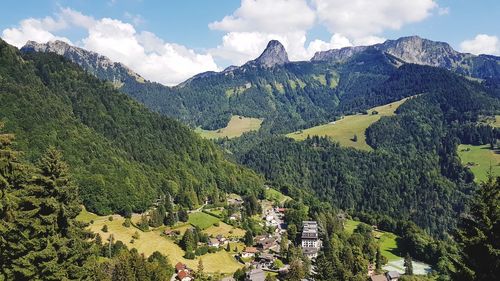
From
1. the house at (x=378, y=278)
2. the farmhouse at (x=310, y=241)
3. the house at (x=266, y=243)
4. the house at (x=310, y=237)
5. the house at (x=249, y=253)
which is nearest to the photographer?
the house at (x=378, y=278)

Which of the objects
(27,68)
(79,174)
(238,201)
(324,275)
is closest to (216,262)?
(324,275)

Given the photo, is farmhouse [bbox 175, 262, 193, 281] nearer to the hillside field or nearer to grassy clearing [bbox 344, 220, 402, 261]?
the hillside field

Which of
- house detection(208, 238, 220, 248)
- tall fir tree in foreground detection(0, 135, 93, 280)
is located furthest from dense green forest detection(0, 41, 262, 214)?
tall fir tree in foreground detection(0, 135, 93, 280)

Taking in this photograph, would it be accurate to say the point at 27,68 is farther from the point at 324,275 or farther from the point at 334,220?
the point at 324,275

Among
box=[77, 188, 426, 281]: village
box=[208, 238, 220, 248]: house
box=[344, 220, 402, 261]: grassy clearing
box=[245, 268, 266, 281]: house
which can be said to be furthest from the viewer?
box=[344, 220, 402, 261]: grassy clearing

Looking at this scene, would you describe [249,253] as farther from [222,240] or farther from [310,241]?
[310,241]

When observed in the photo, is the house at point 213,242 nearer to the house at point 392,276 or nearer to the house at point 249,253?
the house at point 249,253

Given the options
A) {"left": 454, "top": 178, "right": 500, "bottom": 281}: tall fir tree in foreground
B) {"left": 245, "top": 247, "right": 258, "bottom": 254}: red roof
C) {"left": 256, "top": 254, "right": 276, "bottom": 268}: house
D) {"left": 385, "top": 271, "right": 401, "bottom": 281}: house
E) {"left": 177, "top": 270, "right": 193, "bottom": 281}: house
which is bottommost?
{"left": 385, "top": 271, "right": 401, "bottom": 281}: house

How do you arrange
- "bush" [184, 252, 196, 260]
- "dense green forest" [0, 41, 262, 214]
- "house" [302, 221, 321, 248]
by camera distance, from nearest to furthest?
"bush" [184, 252, 196, 260], "house" [302, 221, 321, 248], "dense green forest" [0, 41, 262, 214]

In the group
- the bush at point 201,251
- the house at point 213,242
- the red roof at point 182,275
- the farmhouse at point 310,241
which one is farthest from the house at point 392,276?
the red roof at point 182,275
